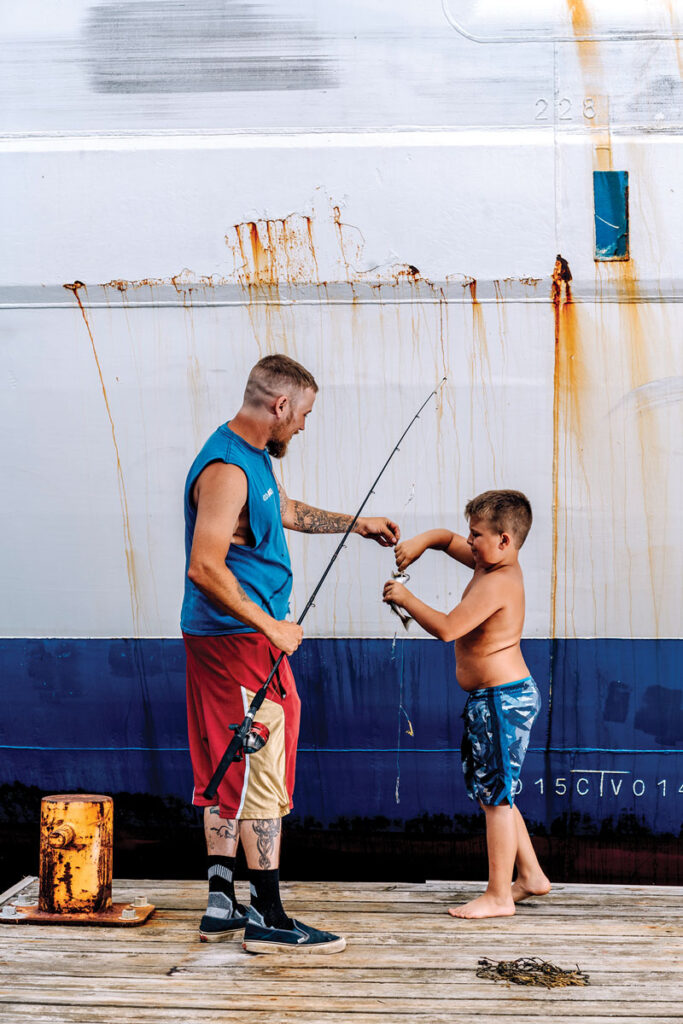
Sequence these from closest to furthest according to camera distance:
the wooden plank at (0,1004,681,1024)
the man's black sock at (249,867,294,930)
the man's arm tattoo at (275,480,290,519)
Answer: the wooden plank at (0,1004,681,1024)
the man's black sock at (249,867,294,930)
the man's arm tattoo at (275,480,290,519)

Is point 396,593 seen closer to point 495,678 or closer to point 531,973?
point 495,678

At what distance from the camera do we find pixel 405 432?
135 inches

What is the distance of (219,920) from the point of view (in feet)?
9.63

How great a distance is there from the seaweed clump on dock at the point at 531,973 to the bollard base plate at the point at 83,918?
1.02 meters

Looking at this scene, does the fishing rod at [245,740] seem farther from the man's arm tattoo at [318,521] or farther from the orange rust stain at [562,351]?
the orange rust stain at [562,351]

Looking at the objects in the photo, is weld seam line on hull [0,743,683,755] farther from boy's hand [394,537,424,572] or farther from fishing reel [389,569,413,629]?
boy's hand [394,537,424,572]

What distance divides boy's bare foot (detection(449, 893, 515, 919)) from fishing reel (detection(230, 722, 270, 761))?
847 mm

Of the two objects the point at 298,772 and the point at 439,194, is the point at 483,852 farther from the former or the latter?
the point at 439,194

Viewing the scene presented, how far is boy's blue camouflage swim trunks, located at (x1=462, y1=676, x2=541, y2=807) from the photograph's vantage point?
122 inches

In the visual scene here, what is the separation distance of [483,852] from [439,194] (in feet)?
7.19

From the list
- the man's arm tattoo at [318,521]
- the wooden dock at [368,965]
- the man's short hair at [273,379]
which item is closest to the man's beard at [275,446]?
the man's short hair at [273,379]

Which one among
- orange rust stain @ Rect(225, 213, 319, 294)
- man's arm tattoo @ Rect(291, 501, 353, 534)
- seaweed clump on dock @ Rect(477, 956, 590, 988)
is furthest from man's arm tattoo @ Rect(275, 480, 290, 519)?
seaweed clump on dock @ Rect(477, 956, 590, 988)

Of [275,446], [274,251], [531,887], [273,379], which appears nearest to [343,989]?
[531,887]

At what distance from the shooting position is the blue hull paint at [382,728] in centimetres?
341
